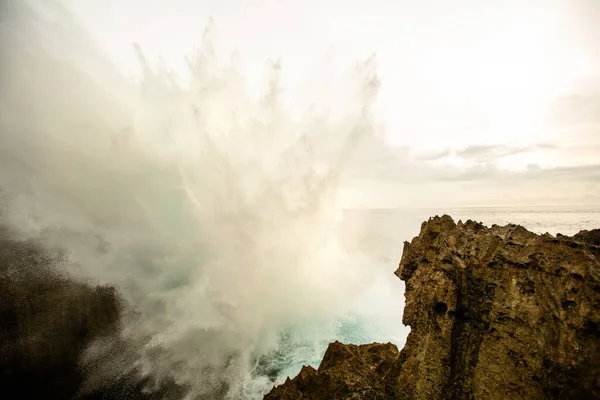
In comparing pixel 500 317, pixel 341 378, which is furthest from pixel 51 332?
pixel 500 317

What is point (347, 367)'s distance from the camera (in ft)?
44.4

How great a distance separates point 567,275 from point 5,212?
164ft

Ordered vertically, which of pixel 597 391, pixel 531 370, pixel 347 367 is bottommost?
pixel 347 367

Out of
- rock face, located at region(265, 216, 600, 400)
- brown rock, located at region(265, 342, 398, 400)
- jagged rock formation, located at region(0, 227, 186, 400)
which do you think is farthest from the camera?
jagged rock formation, located at region(0, 227, 186, 400)

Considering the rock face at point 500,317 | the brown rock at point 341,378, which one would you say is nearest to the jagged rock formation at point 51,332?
the brown rock at point 341,378

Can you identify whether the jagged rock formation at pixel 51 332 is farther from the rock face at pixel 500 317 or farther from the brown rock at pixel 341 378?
the rock face at pixel 500 317

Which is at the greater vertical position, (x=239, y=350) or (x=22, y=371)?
(x=22, y=371)

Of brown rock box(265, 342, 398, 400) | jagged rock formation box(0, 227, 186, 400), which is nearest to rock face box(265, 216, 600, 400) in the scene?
brown rock box(265, 342, 398, 400)

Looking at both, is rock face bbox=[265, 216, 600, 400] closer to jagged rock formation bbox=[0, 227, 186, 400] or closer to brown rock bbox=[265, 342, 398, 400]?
brown rock bbox=[265, 342, 398, 400]

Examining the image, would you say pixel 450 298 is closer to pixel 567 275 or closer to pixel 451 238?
pixel 451 238

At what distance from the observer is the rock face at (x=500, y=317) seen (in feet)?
21.1

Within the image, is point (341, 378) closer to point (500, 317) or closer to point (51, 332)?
point (500, 317)

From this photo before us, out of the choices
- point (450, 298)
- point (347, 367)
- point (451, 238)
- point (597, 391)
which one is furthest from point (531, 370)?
point (347, 367)

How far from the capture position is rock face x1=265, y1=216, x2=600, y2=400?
643cm
